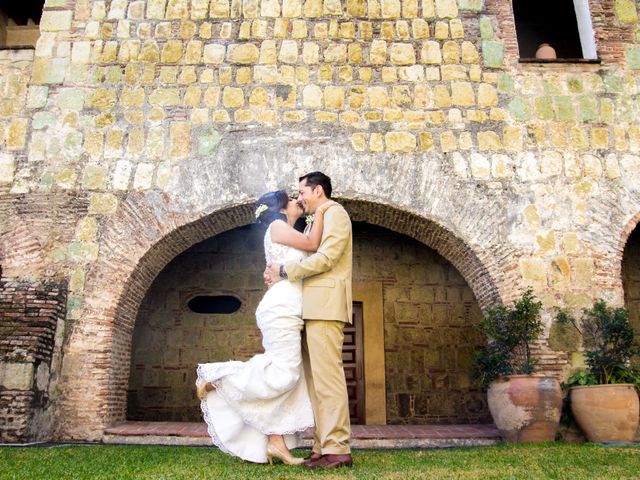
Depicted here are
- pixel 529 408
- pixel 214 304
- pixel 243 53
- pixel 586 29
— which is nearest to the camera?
pixel 529 408

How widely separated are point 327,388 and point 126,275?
328cm

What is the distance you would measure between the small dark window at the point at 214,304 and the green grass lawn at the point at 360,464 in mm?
3288

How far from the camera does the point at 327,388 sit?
3.78m

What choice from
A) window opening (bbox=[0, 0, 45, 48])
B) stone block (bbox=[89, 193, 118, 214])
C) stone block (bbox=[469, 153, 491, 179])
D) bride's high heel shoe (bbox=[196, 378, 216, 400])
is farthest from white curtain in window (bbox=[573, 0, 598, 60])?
window opening (bbox=[0, 0, 45, 48])

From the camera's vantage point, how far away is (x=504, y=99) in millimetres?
6902

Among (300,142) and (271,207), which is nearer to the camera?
(271,207)

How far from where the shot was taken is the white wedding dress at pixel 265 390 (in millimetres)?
3822

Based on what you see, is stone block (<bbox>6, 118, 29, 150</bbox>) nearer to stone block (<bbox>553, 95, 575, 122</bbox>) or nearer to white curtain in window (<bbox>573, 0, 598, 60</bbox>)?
stone block (<bbox>553, 95, 575, 122</bbox>)

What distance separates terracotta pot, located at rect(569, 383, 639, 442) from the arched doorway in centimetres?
250

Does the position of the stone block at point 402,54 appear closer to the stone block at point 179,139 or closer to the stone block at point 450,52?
the stone block at point 450,52

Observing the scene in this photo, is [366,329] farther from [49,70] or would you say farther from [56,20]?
[56,20]

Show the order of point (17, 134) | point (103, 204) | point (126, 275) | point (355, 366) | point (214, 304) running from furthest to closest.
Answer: point (214, 304) → point (355, 366) → point (17, 134) → point (103, 204) → point (126, 275)

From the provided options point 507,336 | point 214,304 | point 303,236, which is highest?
point 214,304

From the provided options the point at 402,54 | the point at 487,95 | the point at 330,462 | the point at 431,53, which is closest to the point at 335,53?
the point at 402,54
